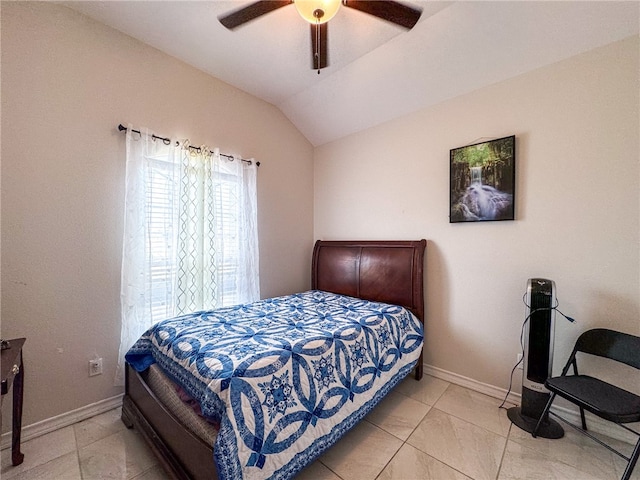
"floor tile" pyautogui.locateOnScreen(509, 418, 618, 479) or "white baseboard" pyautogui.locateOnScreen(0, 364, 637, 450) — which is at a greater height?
"white baseboard" pyautogui.locateOnScreen(0, 364, 637, 450)

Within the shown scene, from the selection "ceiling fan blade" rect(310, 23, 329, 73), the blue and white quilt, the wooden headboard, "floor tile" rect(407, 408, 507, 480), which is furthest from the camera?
the wooden headboard

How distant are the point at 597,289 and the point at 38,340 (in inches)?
145

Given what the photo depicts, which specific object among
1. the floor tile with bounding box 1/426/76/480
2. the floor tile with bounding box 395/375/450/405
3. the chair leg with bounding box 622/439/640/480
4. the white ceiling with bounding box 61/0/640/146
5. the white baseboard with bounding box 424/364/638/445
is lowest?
the floor tile with bounding box 395/375/450/405

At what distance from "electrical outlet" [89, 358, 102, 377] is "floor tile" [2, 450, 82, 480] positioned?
50cm

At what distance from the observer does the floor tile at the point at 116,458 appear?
4.66 ft

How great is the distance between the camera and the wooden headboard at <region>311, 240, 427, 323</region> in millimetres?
2446

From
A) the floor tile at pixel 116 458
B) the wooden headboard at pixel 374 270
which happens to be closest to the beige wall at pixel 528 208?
the wooden headboard at pixel 374 270

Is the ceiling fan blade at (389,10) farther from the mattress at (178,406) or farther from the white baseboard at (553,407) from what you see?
the white baseboard at (553,407)

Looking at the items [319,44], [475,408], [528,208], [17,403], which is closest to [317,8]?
[319,44]

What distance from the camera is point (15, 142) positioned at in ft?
5.32

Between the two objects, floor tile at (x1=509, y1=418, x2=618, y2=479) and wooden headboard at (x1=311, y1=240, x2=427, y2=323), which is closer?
floor tile at (x1=509, y1=418, x2=618, y2=479)

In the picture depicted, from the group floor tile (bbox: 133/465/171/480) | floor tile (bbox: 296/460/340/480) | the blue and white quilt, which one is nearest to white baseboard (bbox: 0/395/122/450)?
the blue and white quilt

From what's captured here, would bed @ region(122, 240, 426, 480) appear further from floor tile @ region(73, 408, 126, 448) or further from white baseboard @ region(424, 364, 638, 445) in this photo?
white baseboard @ region(424, 364, 638, 445)

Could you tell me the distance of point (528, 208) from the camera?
6.53 ft
